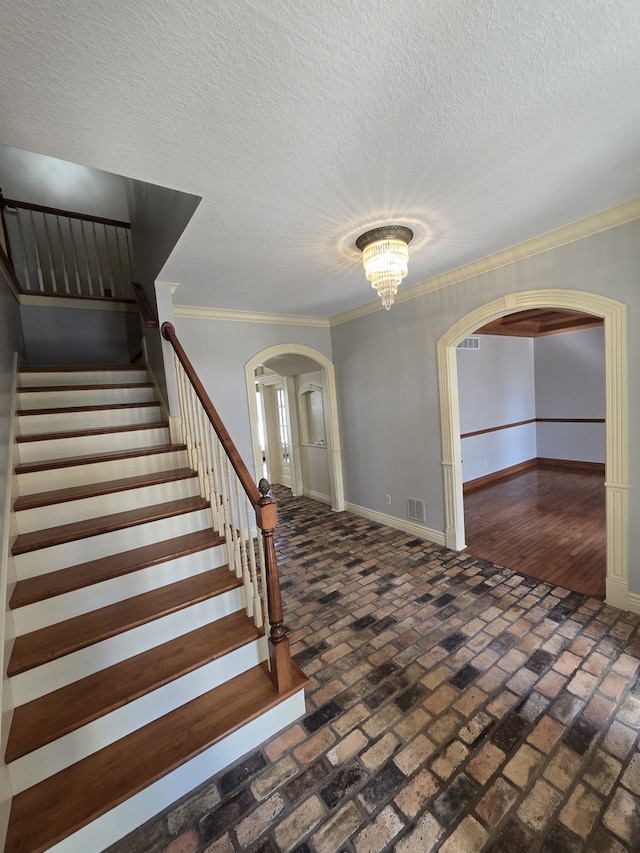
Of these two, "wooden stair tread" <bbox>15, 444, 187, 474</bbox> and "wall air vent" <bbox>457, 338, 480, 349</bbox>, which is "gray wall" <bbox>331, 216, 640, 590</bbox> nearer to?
"wall air vent" <bbox>457, 338, 480, 349</bbox>

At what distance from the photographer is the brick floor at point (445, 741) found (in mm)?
1332

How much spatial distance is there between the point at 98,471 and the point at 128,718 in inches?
60.2

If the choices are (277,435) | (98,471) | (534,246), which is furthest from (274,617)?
(277,435)

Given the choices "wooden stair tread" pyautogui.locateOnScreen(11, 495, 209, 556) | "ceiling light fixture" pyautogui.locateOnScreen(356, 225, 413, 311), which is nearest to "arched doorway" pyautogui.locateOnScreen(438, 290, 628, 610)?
"ceiling light fixture" pyautogui.locateOnScreen(356, 225, 413, 311)

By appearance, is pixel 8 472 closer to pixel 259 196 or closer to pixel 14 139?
pixel 14 139

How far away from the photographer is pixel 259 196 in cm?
184

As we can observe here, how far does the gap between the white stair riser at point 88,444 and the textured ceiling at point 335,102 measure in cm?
162

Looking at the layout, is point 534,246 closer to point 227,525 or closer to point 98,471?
point 227,525

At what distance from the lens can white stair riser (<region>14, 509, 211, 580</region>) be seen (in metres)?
1.88

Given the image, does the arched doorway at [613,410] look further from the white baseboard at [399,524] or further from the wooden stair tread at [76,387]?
the wooden stair tread at [76,387]

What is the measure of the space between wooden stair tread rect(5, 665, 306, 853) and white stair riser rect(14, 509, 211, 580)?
3.03ft

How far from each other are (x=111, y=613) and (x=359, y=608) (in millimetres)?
1720

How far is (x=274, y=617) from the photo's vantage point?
1770mm

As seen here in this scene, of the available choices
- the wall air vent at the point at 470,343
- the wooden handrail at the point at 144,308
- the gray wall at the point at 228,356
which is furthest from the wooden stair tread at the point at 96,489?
the wall air vent at the point at 470,343
